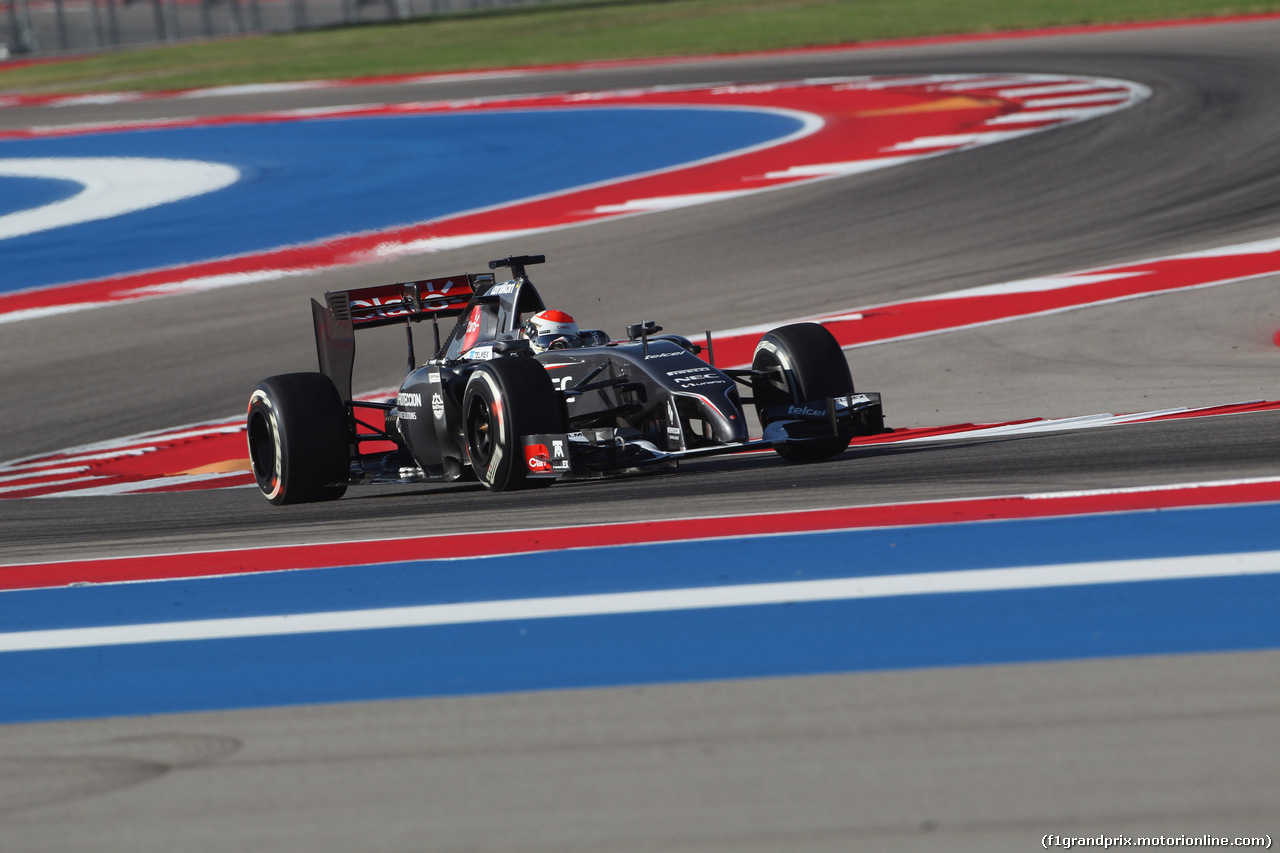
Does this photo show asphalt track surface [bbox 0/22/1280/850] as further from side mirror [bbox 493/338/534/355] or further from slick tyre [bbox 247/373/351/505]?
side mirror [bbox 493/338/534/355]

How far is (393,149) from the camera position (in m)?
24.4

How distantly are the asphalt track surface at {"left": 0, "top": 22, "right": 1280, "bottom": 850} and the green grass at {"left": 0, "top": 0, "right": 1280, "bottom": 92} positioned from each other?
46.4 feet

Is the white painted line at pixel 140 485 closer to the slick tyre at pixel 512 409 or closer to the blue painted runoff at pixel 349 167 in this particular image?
the slick tyre at pixel 512 409

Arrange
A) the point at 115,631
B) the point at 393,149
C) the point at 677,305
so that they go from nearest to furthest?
the point at 115,631 < the point at 677,305 < the point at 393,149

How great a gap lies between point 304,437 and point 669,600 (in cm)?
445

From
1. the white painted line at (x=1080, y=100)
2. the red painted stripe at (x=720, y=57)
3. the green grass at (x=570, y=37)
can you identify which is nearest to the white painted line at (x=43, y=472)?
the white painted line at (x=1080, y=100)

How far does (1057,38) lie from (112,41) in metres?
29.5

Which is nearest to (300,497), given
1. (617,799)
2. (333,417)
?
(333,417)

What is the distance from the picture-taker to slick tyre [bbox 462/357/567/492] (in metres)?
7.54

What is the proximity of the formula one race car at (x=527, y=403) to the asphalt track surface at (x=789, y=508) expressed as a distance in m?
0.22

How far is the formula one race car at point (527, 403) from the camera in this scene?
7582mm

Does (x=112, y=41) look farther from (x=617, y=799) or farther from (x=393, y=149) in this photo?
(x=617, y=799)

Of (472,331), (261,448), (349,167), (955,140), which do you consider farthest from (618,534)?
(349,167)

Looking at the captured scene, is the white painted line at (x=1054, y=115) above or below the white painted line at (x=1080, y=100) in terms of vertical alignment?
below
